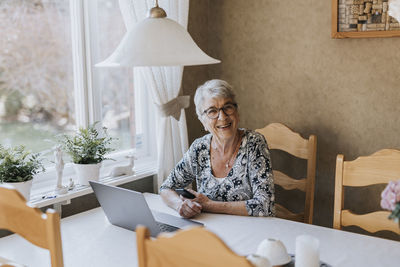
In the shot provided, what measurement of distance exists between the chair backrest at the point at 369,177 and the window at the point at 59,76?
122 cm

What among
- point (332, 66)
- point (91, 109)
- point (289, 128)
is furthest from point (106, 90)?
point (332, 66)

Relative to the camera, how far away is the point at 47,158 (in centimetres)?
220

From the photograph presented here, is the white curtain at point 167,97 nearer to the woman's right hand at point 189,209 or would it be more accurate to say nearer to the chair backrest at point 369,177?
the woman's right hand at point 189,209

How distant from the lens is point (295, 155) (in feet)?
8.06

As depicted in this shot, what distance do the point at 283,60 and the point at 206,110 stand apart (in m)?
0.74

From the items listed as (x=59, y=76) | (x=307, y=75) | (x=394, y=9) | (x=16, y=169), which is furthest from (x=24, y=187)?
(x=394, y=9)

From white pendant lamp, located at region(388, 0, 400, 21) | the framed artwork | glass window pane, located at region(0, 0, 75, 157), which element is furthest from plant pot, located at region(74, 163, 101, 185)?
white pendant lamp, located at region(388, 0, 400, 21)

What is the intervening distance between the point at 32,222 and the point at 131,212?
0.48 m

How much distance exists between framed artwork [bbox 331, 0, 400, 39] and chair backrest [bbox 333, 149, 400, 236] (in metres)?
0.75

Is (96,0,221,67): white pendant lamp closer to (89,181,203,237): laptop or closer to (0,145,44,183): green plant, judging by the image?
(89,181,203,237): laptop

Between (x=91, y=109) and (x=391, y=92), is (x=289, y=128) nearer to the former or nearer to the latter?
(x=391, y=92)

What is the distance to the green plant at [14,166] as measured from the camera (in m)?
1.84

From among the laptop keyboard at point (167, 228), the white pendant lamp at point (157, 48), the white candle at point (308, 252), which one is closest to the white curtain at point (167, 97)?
the laptop keyboard at point (167, 228)

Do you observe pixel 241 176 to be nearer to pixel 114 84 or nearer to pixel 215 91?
pixel 215 91
